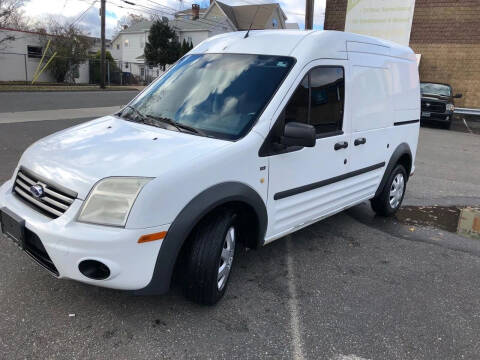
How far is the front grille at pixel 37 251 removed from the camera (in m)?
2.70

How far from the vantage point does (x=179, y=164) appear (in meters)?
2.67

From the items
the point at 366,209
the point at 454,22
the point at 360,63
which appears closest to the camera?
the point at 360,63

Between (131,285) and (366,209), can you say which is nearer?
(131,285)

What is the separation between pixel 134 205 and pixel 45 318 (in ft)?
3.61

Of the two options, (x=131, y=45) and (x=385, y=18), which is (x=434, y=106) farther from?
(x=131, y=45)

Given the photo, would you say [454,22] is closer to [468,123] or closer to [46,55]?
[468,123]

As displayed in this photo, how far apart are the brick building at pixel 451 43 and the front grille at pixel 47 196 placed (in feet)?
76.0

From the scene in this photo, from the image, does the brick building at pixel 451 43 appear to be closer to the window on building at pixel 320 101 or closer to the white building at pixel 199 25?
the window on building at pixel 320 101

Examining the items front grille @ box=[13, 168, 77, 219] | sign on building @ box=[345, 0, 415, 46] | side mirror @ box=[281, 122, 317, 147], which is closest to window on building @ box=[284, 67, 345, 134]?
side mirror @ box=[281, 122, 317, 147]

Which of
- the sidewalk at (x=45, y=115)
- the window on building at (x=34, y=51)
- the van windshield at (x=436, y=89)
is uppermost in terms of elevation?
the window on building at (x=34, y=51)

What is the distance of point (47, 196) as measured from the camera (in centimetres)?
275

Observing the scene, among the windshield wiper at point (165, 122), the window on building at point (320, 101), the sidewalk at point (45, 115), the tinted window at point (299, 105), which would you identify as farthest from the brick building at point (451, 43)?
the windshield wiper at point (165, 122)

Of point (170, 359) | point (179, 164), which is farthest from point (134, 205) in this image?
point (170, 359)

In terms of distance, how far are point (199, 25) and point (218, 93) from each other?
5020cm
